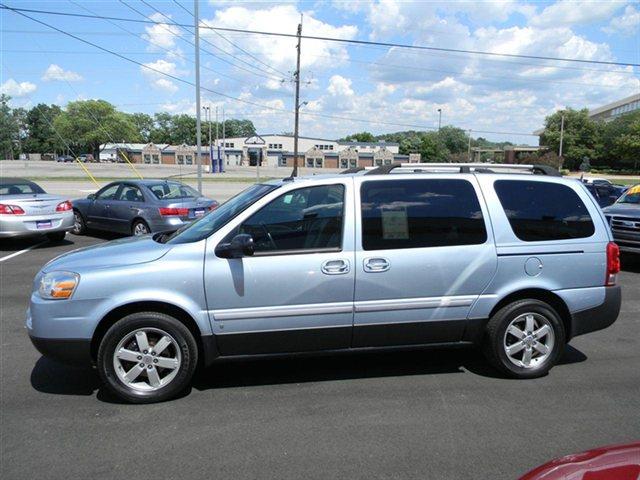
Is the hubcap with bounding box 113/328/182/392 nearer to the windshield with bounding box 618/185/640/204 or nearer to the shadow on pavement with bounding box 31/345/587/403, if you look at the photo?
the shadow on pavement with bounding box 31/345/587/403

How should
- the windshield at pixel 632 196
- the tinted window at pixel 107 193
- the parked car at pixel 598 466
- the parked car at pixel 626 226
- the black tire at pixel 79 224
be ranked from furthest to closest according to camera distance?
the black tire at pixel 79 224 < the tinted window at pixel 107 193 < the windshield at pixel 632 196 < the parked car at pixel 626 226 < the parked car at pixel 598 466

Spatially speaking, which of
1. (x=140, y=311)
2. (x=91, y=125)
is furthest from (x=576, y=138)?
(x=140, y=311)

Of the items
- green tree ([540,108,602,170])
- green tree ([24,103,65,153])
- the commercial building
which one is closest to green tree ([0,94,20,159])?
green tree ([24,103,65,153])

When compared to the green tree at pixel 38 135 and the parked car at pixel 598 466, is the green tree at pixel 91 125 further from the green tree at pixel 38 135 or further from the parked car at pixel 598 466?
the parked car at pixel 598 466

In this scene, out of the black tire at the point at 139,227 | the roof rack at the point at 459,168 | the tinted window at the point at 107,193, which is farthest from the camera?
the tinted window at the point at 107,193

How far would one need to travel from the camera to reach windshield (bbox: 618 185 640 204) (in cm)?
1122

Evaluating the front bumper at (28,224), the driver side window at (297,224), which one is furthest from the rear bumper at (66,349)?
the front bumper at (28,224)

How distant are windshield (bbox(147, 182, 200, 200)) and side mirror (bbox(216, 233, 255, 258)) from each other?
331 inches

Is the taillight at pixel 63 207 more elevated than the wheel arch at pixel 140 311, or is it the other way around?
the taillight at pixel 63 207

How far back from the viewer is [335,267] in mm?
4254

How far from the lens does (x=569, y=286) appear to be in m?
4.67

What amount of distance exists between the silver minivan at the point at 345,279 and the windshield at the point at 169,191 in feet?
24.8

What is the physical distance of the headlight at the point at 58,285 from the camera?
160 inches

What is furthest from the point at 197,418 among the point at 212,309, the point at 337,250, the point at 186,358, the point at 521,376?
the point at 521,376
